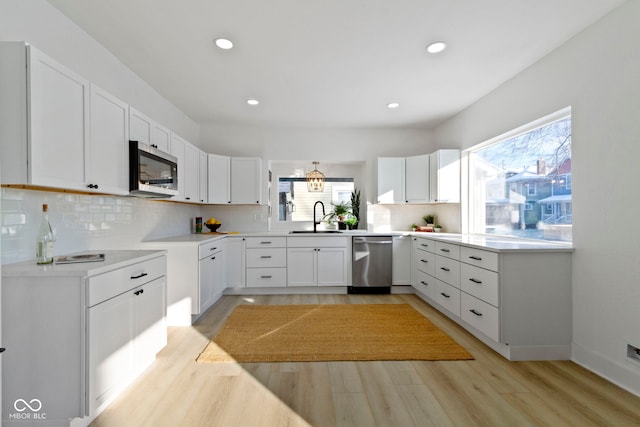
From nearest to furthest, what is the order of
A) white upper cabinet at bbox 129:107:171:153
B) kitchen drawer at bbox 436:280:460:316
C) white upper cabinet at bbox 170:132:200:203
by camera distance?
1. white upper cabinet at bbox 129:107:171:153
2. kitchen drawer at bbox 436:280:460:316
3. white upper cabinet at bbox 170:132:200:203

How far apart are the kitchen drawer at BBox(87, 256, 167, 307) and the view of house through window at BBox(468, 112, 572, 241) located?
3394 mm

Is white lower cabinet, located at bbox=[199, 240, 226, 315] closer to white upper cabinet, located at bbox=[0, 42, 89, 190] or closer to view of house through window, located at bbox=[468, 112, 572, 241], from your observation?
white upper cabinet, located at bbox=[0, 42, 89, 190]

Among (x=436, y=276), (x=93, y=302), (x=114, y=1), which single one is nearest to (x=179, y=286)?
(x=93, y=302)

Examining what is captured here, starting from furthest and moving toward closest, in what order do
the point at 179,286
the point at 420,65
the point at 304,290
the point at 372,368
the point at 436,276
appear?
the point at 304,290
the point at 436,276
the point at 179,286
the point at 420,65
the point at 372,368

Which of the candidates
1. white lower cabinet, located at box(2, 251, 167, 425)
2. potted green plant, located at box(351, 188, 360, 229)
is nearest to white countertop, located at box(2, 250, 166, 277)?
white lower cabinet, located at box(2, 251, 167, 425)

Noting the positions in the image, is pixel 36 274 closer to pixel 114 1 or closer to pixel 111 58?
pixel 114 1

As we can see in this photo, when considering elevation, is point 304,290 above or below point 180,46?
below

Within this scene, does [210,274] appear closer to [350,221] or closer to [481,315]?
[350,221]

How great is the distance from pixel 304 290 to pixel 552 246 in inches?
116

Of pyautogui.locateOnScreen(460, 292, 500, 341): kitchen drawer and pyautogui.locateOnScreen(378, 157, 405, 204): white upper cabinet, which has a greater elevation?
pyautogui.locateOnScreen(378, 157, 405, 204): white upper cabinet

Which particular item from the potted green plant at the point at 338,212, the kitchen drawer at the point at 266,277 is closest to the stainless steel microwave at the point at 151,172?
the kitchen drawer at the point at 266,277

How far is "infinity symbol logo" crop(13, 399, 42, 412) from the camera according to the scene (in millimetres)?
1531

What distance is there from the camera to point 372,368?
225cm

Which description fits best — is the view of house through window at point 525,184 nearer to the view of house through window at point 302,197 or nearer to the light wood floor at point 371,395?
the light wood floor at point 371,395
